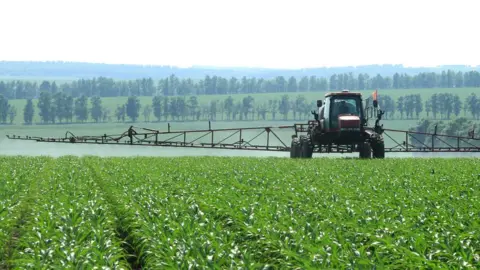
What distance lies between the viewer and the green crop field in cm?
948

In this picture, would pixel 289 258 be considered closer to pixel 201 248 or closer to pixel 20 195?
pixel 201 248

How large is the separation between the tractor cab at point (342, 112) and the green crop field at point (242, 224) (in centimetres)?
1307

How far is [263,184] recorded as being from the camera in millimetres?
20922

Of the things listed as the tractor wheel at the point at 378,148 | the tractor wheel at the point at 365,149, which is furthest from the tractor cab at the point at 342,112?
the tractor wheel at the point at 378,148

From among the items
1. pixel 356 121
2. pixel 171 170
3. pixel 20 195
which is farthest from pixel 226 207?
pixel 356 121

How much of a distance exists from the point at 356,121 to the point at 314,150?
434 cm

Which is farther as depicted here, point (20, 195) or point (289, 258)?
point (20, 195)

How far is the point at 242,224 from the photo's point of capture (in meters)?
12.2

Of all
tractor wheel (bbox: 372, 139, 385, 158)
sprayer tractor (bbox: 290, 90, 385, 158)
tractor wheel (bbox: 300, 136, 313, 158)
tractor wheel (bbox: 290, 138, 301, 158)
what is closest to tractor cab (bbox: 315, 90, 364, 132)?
sprayer tractor (bbox: 290, 90, 385, 158)

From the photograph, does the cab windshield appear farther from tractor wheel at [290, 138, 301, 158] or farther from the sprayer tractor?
tractor wheel at [290, 138, 301, 158]

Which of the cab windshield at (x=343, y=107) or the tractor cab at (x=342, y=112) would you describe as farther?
the cab windshield at (x=343, y=107)

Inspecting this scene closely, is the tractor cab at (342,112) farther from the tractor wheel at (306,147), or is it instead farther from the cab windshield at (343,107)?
the tractor wheel at (306,147)

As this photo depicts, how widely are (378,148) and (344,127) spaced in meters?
3.52

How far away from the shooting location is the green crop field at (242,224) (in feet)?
31.1
